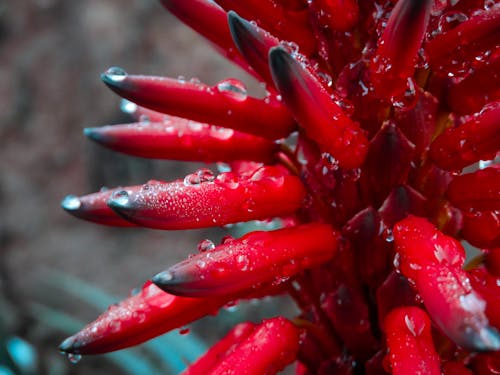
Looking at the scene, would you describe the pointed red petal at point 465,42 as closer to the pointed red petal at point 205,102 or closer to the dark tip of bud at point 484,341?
the pointed red petal at point 205,102

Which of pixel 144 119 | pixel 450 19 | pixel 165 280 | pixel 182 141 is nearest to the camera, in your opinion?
pixel 165 280

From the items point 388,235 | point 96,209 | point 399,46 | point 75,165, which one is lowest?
point 75,165

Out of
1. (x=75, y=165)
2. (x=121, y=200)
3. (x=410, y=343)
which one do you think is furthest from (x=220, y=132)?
(x=75, y=165)

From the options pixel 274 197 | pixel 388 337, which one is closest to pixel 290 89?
pixel 274 197

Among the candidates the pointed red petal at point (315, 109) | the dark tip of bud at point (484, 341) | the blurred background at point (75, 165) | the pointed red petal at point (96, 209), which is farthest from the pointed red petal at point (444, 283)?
the blurred background at point (75, 165)

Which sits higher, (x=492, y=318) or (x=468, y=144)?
(x=468, y=144)

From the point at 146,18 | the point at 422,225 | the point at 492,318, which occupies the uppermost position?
the point at 146,18

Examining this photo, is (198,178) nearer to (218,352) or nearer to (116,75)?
(116,75)

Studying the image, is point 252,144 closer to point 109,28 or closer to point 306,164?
point 306,164
